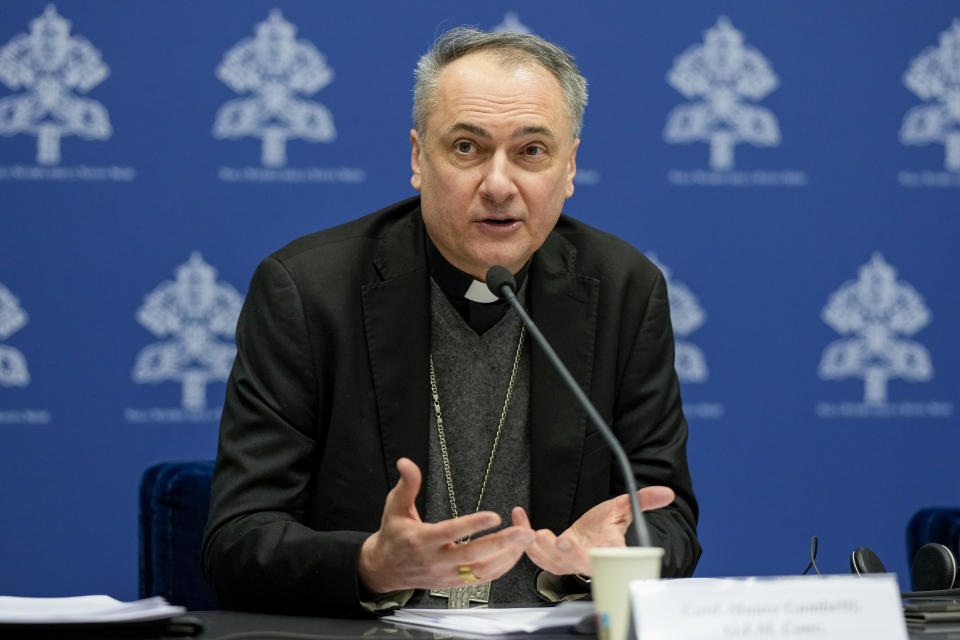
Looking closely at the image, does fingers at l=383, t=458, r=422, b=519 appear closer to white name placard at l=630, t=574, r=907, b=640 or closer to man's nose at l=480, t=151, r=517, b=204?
white name placard at l=630, t=574, r=907, b=640

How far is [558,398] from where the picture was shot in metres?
2.17

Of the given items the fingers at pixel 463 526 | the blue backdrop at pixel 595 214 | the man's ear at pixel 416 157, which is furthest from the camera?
the blue backdrop at pixel 595 214

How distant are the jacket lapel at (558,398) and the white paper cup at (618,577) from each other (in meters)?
0.99

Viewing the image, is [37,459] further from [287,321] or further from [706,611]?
[706,611]

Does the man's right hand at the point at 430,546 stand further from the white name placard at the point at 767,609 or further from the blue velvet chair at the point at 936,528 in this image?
the blue velvet chair at the point at 936,528

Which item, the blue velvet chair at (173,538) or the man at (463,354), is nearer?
the man at (463,354)

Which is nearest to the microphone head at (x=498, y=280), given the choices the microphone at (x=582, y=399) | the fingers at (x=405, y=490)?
the microphone at (x=582, y=399)

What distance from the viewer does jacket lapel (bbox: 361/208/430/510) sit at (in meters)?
2.09

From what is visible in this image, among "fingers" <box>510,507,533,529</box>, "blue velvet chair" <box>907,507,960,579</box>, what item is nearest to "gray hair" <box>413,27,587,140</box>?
"fingers" <box>510,507,533,529</box>

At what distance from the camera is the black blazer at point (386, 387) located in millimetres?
1981

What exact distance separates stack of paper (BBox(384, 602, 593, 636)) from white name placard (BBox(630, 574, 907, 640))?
290 mm

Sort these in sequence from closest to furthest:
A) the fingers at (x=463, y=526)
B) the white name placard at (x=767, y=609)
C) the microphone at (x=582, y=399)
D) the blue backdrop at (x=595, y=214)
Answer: the white name placard at (x=767, y=609), the microphone at (x=582, y=399), the fingers at (x=463, y=526), the blue backdrop at (x=595, y=214)

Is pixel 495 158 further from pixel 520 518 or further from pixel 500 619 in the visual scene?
Result: pixel 500 619

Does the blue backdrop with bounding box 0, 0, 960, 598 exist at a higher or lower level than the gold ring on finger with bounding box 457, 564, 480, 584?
higher
